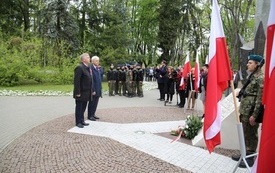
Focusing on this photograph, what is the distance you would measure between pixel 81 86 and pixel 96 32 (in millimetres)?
28155

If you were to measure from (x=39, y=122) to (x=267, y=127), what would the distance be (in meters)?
9.00

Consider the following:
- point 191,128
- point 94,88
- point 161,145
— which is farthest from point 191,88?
point 161,145

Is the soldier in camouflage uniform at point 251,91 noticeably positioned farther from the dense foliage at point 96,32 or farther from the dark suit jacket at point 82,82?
the dense foliage at point 96,32

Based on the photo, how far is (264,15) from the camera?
365 inches

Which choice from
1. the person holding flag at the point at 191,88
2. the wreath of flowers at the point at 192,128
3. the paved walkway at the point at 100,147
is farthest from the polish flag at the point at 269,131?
the person holding flag at the point at 191,88

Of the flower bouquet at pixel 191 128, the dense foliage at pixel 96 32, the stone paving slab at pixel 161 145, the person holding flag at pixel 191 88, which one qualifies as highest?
the dense foliage at pixel 96 32

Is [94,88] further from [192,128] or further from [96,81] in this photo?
[192,128]

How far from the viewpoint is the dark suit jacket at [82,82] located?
29.3ft

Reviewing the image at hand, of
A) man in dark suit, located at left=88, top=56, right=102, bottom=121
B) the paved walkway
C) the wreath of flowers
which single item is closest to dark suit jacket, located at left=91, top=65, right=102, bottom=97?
man in dark suit, located at left=88, top=56, right=102, bottom=121

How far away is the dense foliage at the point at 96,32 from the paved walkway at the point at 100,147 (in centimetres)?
1516

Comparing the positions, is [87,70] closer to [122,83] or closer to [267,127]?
[267,127]

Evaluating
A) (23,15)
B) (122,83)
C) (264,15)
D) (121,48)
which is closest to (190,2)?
(121,48)

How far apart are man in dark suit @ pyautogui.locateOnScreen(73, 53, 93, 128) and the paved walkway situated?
20.0 inches

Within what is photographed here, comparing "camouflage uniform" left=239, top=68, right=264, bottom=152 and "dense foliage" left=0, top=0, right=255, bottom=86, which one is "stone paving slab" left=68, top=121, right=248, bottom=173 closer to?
"camouflage uniform" left=239, top=68, right=264, bottom=152
